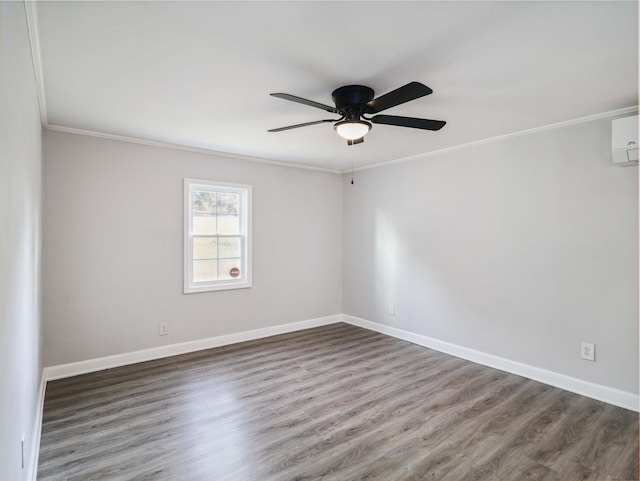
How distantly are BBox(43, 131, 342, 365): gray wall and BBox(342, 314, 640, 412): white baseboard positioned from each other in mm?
1769

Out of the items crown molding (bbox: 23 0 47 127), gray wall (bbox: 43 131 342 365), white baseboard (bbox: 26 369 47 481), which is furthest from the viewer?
gray wall (bbox: 43 131 342 365)

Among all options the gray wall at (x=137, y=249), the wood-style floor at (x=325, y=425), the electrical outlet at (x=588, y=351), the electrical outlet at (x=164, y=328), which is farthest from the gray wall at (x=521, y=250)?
the electrical outlet at (x=164, y=328)

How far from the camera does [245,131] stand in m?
3.46

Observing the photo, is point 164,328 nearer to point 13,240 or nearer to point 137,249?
point 137,249

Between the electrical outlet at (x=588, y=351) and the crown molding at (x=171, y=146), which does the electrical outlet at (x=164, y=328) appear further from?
the electrical outlet at (x=588, y=351)

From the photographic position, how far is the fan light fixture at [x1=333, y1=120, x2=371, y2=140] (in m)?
2.40

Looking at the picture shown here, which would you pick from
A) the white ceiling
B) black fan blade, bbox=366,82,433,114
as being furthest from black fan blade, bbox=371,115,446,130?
the white ceiling

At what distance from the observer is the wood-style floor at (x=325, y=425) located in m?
2.13

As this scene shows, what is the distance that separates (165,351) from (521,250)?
3993 millimetres

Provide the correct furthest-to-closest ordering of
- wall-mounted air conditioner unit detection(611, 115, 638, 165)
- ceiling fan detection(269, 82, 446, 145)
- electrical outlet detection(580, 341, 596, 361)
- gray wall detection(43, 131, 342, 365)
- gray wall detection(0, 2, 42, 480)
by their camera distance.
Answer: gray wall detection(43, 131, 342, 365), electrical outlet detection(580, 341, 596, 361), wall-mounted air conditioner unit detection(611, 115, 638, 165), ceiling fan detection(269, 82, 446, 145), gray wall detection(0, 2, 42, 480)

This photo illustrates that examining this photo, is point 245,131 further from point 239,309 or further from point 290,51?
point 239,309

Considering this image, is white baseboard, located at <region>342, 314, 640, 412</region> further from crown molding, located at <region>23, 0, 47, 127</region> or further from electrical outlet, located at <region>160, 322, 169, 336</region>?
crown molding, located at <region>23, 0, 47, 127</region>

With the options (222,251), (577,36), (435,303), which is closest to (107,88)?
(222,251)

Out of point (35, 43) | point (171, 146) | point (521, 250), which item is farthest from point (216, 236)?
point (521, 250)
